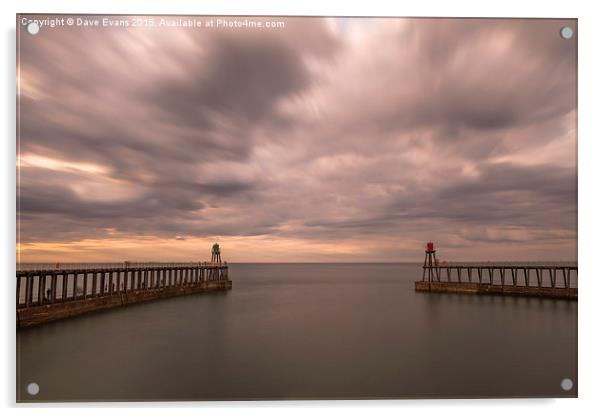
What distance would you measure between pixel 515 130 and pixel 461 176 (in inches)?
59.6

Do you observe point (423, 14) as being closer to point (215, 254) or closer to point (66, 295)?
point (66, 295)

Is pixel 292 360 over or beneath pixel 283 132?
beneath

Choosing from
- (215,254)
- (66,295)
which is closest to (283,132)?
(66,295)

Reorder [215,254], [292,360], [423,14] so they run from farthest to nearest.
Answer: [215,254] < [292,360] < [423,14]

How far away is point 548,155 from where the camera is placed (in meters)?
6.77

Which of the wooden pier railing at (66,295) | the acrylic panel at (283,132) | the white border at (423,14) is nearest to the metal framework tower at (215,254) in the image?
the wooden pier railing at (66,295)

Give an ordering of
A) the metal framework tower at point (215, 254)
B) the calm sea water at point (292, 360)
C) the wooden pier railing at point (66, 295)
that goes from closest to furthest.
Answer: the calm sea water at point (292, 360) → the wooden pier railing at point (66, 295) → the metal framework tower at point (215, 254)

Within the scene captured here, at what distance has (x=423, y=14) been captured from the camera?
639cm

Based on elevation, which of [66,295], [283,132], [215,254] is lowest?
[66,295]

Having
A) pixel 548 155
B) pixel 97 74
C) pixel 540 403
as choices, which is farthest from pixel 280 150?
pixel 540 403

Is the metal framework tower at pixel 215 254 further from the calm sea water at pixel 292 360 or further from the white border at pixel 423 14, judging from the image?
the white border at pixel 423 14

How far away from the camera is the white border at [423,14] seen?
6031 millimetres

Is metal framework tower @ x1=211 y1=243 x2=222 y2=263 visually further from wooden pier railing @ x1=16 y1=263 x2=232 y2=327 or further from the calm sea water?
the calm sea water

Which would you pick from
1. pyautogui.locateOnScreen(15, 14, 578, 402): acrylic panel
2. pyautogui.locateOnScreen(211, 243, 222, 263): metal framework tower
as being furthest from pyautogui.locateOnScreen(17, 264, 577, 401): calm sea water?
pyautogui.locateOnScreen(211, 243, 222, 263): metal framework tower
